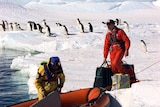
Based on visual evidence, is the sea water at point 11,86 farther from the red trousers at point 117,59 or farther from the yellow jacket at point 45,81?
the yellow jacket at point 45,81

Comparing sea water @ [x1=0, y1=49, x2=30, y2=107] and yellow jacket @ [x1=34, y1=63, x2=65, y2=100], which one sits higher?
yellow jacket @ [x1=34, y1=63, x2=65, y2=100]

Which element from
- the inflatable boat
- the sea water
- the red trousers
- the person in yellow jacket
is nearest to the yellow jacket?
the person in yellow jacket

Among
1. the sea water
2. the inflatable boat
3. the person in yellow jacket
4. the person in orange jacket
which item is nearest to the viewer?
the inflatable boat

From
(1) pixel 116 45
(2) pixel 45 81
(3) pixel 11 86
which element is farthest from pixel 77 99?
(3) pixel 11 86

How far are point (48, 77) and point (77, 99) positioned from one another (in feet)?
1.94

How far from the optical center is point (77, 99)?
5.88 m

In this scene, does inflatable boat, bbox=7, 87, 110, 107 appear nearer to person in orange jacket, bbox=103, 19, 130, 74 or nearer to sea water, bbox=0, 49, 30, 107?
person in orange jacket, bbox=103, 19, 130, 74

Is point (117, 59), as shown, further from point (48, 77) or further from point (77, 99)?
point (48, 77)

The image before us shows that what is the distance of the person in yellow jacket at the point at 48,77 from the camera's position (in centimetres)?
561

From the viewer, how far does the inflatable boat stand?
5246mm

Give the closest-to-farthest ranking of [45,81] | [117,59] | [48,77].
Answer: [48,77], [45,81], [117,59]

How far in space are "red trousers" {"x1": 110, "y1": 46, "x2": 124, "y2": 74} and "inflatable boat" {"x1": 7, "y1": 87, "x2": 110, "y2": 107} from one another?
1.18 meters

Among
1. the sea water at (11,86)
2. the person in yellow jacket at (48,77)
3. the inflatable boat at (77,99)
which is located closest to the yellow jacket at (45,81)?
the person in yellow jacket at (48,77)

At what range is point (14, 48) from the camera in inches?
834
